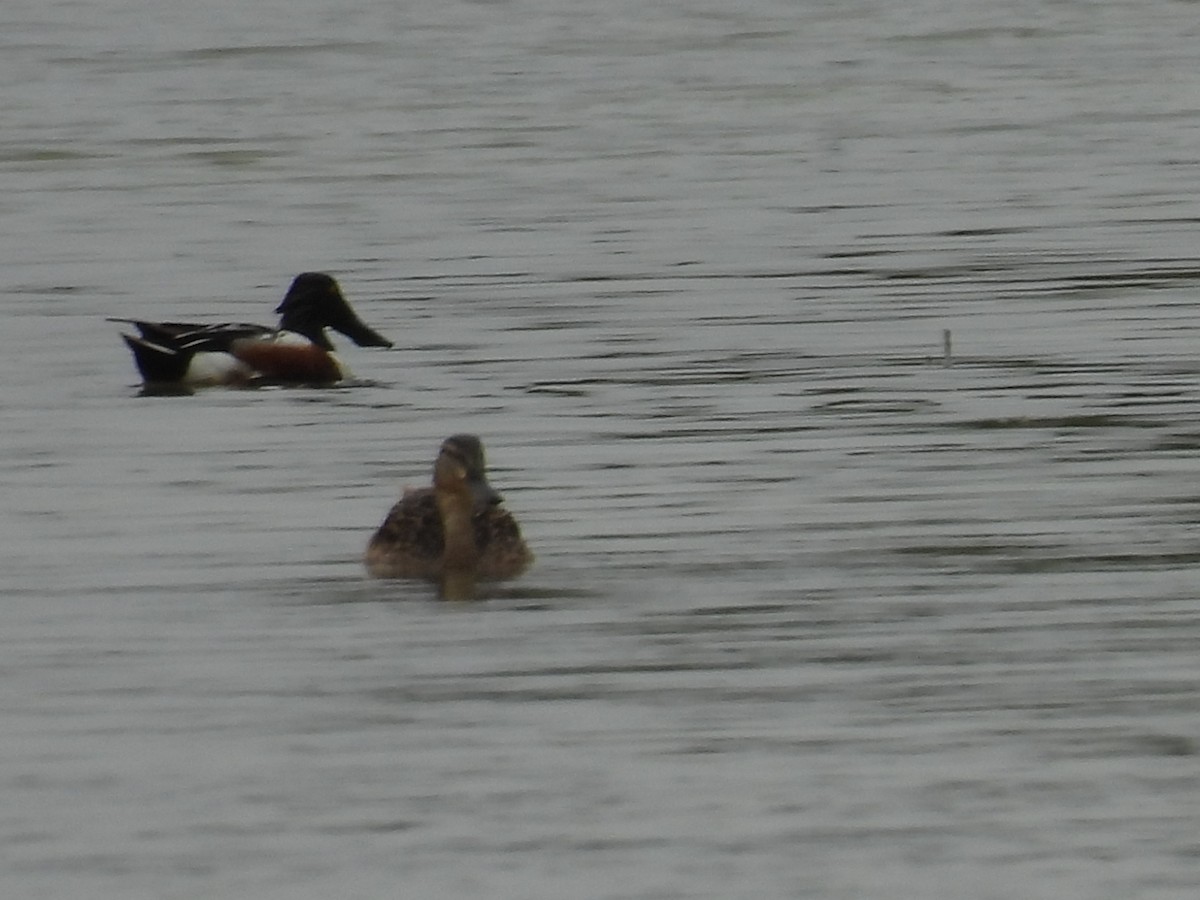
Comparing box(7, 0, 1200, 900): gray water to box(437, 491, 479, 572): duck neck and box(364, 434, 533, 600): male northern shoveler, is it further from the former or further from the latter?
box(437, 491, 479, 572): duck neck

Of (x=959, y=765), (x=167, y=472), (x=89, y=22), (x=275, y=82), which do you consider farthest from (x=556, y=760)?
(x=89, y=22)

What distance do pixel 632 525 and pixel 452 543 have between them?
736mm

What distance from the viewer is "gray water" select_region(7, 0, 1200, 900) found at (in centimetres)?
724

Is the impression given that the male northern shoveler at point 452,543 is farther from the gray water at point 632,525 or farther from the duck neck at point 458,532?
the gray water at point 632,525

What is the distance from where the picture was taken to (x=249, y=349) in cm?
1470

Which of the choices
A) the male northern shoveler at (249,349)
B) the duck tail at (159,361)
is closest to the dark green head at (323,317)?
the male northern shoveler at (249,349)

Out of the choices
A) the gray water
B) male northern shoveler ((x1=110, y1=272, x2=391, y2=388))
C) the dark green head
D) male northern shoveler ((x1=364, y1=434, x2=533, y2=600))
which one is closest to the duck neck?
male northern shoveler ((x1=364, y1=434, x2=533, y2=600))

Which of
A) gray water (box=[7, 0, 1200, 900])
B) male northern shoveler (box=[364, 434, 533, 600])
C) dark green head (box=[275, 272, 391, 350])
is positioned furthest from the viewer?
dark green head (box=[275, 272, 391, 350])

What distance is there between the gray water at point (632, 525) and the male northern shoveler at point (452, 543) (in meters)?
0.11

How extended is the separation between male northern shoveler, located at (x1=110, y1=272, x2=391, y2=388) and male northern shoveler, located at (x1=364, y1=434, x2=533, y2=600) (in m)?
4.35

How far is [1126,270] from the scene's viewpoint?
17.0 meters

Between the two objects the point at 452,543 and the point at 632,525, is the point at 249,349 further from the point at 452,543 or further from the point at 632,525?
the point at 452,543

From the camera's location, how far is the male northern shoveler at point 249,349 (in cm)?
1446

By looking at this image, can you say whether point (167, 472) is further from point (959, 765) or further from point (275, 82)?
point (275, 82)
